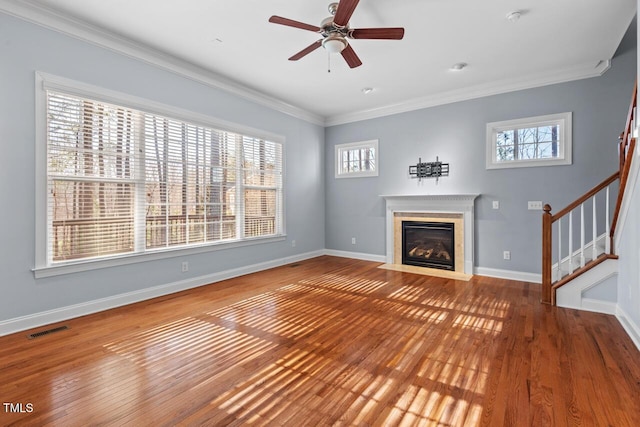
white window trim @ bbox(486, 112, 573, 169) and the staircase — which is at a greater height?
white window trim @ bbox(486, 112, 573, 169)

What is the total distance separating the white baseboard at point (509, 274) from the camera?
14.7 ft

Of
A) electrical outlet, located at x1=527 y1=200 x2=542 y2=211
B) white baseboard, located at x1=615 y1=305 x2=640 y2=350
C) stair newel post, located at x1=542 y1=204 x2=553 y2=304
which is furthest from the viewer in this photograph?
electrical outlet, located at x1=527 y1=200 x2=542 y2=211

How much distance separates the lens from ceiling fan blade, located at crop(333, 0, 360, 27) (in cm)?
234

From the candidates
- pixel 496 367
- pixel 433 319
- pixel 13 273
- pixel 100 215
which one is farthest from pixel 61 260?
pixel 496 367

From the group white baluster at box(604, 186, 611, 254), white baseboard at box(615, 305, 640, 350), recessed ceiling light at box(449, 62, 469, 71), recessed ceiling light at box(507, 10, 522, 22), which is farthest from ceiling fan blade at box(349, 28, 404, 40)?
white baseboard at box(615, 305, 640, 350)

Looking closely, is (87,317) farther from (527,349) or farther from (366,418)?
(527,349)

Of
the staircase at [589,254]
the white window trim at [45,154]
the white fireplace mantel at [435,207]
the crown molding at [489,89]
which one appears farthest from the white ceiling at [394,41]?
the white fireplace mantel at [435,207]

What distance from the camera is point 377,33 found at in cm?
272

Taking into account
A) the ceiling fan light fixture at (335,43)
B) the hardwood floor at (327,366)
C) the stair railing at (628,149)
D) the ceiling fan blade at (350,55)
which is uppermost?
the ceiling fan blade at (350,55)

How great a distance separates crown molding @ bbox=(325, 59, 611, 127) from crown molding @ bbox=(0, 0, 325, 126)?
6.63 ft

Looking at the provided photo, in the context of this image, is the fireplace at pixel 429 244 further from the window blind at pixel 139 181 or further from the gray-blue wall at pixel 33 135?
the gray-blue wall at pixel 33 135

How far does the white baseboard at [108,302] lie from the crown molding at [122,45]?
2.76m

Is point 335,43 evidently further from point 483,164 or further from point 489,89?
point 483,164

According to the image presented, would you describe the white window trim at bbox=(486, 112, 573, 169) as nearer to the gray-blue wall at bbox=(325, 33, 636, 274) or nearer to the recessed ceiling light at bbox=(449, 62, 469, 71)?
the gray-blue wall at bbox=(325, 33, 636, 274)
